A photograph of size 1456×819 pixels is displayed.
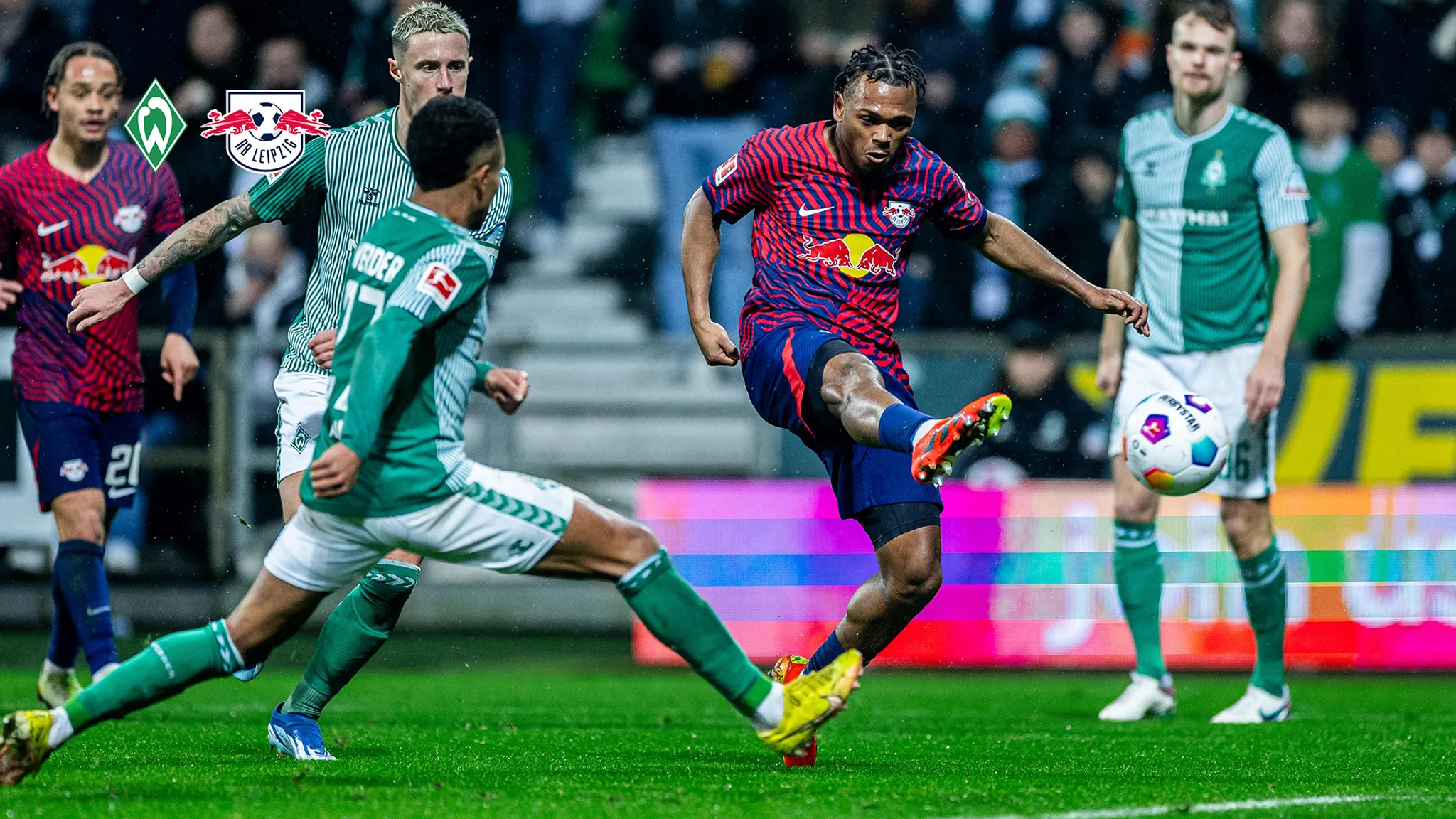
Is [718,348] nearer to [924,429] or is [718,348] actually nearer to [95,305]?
[924,429]

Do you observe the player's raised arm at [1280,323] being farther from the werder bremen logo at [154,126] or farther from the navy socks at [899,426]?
the werder bremen logo at [154,126]

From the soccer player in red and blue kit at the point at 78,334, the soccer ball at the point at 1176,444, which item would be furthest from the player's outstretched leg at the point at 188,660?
the soccer ball at the point at 1176,444

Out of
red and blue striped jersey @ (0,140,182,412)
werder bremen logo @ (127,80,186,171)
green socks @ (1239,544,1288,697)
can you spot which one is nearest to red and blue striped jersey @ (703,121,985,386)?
green socks @ (1239,544,1288,697)

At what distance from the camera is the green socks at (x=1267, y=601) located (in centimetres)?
746

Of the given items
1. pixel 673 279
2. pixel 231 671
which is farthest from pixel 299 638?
pixel 231 671

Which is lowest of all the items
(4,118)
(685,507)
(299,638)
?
(299,638)

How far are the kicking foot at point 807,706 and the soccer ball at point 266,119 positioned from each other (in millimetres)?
2851

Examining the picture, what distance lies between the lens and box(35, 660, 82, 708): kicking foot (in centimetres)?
709

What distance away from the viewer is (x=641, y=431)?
12336 millimetres

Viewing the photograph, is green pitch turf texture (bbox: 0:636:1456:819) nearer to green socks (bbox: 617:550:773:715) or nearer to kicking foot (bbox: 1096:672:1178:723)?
kicking foot (bbox: 1096:672:1178:723)

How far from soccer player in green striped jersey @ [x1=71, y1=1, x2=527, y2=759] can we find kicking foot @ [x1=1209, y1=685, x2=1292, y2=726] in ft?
11.7

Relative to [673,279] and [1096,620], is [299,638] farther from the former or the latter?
[1096,620]

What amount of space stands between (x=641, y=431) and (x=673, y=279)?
1218 millimetres

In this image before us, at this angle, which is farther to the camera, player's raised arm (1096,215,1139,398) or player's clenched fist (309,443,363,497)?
player's raised arm (1096,215,1139,398)
